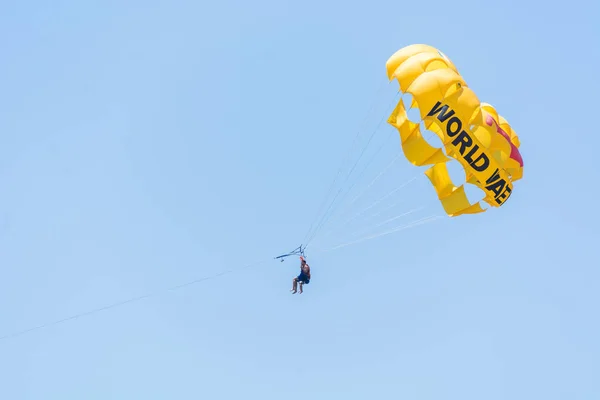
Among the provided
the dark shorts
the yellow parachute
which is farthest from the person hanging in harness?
the yellow parachute

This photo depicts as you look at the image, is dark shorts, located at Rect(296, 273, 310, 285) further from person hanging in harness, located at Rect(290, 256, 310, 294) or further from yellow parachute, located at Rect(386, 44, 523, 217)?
yellow parachute, located at Rect(386, 44, 523, 217)

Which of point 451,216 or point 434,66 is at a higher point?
point 434,66

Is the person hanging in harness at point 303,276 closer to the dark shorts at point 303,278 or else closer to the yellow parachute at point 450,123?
the dark shorts at point 303,278

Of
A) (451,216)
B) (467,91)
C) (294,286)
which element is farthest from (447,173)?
(294,286)

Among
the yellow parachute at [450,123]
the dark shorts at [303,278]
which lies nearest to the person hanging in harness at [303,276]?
the dark shorts at [303,278]

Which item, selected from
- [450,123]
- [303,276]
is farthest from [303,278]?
[450,123]

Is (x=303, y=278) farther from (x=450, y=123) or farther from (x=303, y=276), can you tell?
(x=450, y=123)

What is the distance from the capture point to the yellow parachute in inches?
1341

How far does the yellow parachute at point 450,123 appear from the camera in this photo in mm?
34062

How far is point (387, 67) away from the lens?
3575cm

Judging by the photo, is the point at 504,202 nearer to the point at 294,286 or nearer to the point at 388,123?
the point at 388,123

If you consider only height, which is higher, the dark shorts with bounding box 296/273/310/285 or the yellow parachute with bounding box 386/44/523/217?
the yellow parachute with bounding box 386/44/523/217

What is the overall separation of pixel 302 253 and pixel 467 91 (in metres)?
7.73

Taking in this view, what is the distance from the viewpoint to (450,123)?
34.5 meters
